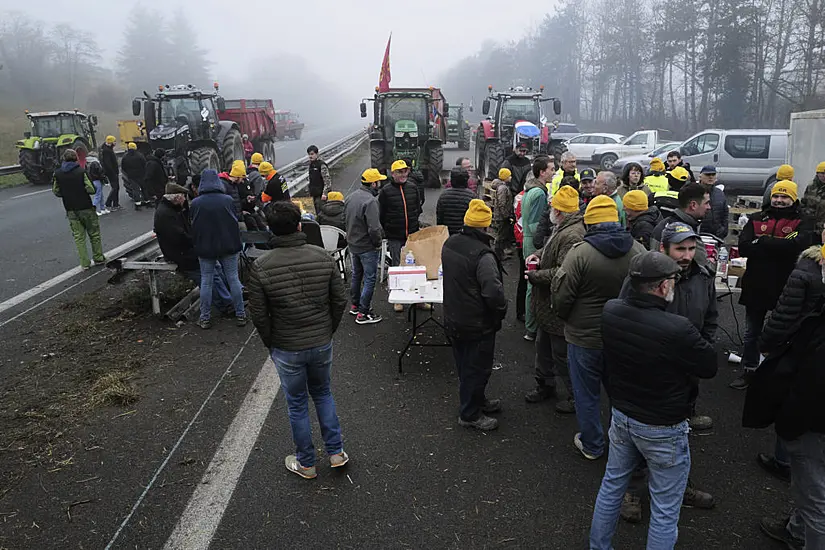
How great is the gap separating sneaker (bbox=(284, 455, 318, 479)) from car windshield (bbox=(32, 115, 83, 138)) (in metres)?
20.0

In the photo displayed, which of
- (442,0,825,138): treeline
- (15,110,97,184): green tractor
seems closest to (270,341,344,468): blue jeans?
(15,110,97,184): green tractor

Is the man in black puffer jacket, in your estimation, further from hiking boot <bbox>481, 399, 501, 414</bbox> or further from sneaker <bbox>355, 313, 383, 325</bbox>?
hiking boot <bbox>481, 399, 501, 414</bbox>

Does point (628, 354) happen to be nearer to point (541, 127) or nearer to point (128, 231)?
point (128, 231)

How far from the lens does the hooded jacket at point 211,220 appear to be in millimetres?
6539

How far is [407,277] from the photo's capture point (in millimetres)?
5973

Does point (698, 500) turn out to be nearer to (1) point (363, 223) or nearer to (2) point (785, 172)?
(1) point (363, 223)

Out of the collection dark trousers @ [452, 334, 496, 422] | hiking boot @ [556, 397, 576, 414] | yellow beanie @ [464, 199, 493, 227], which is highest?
yellow beanie @ [464, 199, 493, 227]

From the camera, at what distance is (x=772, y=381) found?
3131mm

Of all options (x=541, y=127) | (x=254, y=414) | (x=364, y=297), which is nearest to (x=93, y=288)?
(x=364, y=297)

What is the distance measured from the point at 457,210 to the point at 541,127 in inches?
544

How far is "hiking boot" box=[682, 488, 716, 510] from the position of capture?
3.65 m

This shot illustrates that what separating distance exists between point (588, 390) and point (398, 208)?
3777mm

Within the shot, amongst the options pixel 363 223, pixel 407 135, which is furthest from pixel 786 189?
pixel 407 135

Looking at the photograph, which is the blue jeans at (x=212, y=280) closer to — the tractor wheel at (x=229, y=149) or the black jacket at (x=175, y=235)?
the black jacket at (x=175, y=235)
